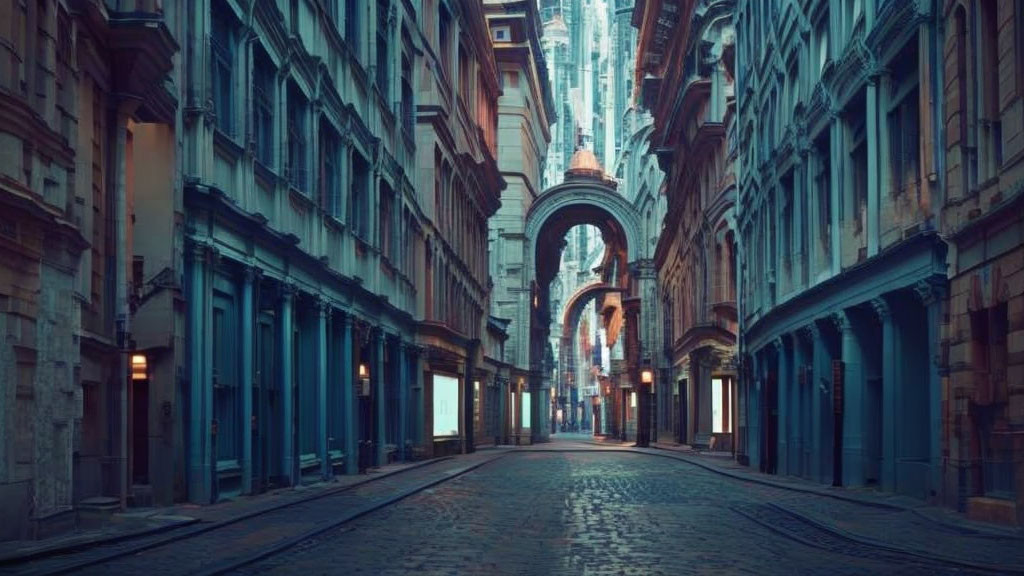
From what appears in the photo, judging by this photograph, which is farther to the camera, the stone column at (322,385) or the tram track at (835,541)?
the stone column at (322,385)

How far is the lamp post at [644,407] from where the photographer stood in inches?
2630

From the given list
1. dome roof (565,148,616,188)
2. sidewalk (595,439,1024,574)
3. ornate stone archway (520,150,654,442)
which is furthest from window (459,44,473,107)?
dome roof (565,148,616,188)

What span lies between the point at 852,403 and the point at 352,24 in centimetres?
1646

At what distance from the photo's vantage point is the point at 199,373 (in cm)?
2183

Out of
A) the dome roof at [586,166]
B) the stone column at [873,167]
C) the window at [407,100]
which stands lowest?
Result: the stone column at [873,167]

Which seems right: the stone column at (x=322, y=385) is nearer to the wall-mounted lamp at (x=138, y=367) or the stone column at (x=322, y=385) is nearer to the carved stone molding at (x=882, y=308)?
the wall-mounted lamp at (x=138, y=367)

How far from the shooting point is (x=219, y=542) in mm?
15852

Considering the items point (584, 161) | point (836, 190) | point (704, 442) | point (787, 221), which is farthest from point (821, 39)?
point (584, 161)

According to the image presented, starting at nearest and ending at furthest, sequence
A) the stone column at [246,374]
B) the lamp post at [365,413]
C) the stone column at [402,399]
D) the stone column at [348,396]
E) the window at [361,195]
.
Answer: the stone column at [246,374]
the stone column at [348,396]
the lamp post at [365,413]
the window at [361,195]
the stone column at [402,399]

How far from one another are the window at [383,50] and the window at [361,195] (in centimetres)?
332

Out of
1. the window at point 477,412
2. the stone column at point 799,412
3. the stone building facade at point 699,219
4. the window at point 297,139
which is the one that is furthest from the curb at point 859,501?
the window at point 477,412

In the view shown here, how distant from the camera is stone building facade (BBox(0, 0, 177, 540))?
47.2 ft

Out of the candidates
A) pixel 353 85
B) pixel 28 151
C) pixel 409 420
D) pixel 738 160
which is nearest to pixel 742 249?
pixel 738 160

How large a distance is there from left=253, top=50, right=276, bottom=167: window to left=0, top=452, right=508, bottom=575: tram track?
21.7ft
